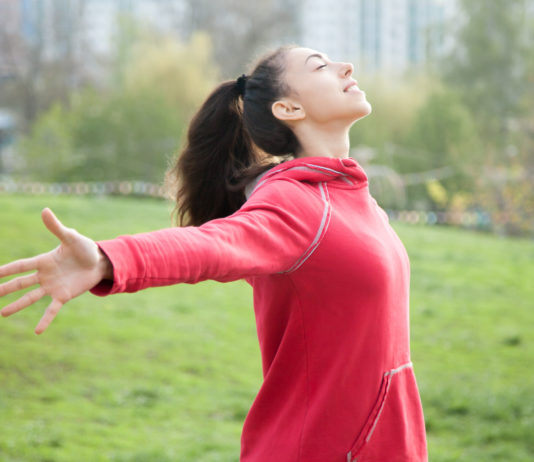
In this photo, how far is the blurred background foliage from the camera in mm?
17578

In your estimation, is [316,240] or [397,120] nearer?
[316,240]

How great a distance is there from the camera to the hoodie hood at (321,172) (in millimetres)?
1686

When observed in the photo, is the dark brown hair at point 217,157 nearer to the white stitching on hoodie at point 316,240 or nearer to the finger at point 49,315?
the white stitching on hoodie at point 316,240

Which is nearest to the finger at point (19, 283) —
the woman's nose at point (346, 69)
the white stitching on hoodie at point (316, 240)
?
the white stitching on hoodie at point (316, 240)

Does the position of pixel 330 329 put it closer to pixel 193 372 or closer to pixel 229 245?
pixel 229 245

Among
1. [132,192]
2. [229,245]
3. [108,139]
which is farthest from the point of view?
[108,139]

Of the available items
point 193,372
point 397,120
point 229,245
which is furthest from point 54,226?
point 397,120

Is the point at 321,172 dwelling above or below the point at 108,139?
above

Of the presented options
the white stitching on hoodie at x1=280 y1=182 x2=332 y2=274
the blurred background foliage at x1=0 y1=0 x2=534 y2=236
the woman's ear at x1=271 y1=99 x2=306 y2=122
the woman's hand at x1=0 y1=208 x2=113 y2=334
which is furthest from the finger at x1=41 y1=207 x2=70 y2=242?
the blurred background foliage at x1=0 y1=0 x2=534 y2=236

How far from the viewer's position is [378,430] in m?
1.70

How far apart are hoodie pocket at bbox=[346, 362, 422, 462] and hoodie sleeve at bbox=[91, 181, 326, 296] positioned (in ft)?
1.29

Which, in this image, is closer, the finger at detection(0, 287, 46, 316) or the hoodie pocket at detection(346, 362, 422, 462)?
the finger at detection(0, 287, 46, 316)

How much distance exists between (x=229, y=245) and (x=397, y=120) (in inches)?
957

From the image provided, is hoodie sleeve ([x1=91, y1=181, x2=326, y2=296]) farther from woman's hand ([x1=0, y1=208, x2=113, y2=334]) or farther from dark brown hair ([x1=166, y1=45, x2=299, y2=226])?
dark brown hair ([x1=166, y1=45, x2=299, y2=226])
